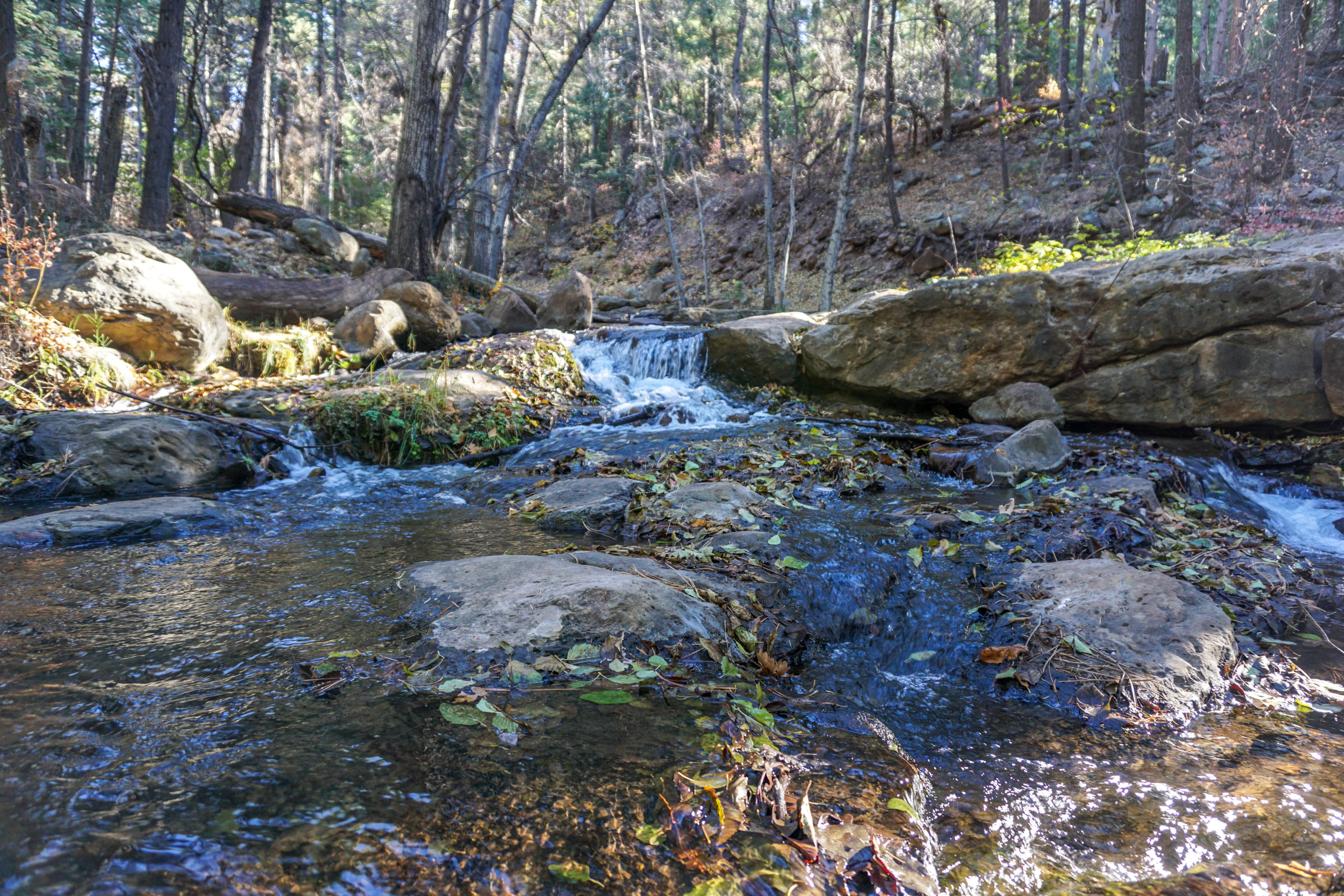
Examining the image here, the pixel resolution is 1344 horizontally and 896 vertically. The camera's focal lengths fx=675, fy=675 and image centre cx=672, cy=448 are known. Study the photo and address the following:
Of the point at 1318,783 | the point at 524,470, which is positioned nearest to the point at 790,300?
the point at 524,470

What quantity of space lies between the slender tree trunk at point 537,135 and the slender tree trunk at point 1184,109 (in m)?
10.1

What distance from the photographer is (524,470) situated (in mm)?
5805

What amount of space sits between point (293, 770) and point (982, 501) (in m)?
4.66

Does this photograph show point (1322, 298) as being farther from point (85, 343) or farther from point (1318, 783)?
point (85, 343)

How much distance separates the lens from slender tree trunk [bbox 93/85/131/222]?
14625mm

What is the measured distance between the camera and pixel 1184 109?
12.5m

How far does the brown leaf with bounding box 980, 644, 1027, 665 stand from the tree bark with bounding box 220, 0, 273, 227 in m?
18.8

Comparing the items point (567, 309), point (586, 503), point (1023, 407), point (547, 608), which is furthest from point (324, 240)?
point (547, 608)

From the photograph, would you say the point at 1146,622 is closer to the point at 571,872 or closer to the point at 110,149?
the point at 571,872

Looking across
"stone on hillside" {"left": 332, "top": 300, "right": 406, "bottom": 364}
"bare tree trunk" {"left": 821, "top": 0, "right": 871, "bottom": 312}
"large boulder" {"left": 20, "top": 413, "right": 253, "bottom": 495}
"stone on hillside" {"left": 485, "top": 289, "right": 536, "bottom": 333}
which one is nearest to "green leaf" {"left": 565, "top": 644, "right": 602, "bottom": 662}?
"large boulder" {"left": 20, "top": 413, "right": 253, "bottom": 495}

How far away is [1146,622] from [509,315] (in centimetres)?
1028

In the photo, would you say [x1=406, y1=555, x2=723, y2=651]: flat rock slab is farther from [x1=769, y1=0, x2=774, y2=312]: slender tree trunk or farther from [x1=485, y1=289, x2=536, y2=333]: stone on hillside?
[x1=769, y1=0, x2=774, y2=312]: slender tree trunk

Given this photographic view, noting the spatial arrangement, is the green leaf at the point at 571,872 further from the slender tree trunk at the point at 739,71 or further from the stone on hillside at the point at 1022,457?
the slender tree trunk at the point at 739,71

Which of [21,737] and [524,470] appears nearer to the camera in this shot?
[21,737]
